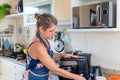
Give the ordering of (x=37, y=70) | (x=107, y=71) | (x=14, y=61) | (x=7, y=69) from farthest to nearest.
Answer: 1. (x=7, y=69)
2. (x=14, y=61)
3. (x=107, y=71)
4. (x=37, y=70)

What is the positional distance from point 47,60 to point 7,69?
1.94 metres

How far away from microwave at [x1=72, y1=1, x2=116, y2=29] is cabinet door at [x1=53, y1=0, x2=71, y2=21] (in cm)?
17

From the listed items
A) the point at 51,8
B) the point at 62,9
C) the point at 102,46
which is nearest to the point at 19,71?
the point at 51,8

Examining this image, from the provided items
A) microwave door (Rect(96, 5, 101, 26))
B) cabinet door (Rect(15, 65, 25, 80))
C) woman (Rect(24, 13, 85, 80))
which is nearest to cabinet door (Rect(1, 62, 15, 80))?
cabinet door (Rect(15, 65, 25, 80))

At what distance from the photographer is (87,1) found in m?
2.24

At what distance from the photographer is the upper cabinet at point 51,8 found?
97.4 inches

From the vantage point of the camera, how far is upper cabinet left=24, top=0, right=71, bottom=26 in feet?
8.12

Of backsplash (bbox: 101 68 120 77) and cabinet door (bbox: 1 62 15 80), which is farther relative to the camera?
cabinet door (bbox: 1 62 15 80)

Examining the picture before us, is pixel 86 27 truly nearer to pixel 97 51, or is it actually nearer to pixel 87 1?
pixel 87 1

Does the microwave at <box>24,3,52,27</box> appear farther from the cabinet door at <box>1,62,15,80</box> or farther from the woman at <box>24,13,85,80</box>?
the woman at <box>24,13,85,80</box>

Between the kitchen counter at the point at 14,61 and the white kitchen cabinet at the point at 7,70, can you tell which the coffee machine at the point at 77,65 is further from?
the white kitchen cabinet at the point at 7,70

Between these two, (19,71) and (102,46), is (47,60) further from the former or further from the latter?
(19,71)

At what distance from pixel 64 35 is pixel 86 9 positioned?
2.78 feet

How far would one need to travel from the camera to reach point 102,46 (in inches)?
94.7
